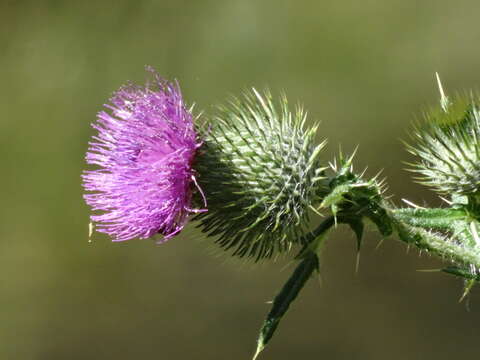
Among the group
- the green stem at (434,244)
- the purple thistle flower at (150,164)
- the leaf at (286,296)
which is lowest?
the leaf at (286,296)

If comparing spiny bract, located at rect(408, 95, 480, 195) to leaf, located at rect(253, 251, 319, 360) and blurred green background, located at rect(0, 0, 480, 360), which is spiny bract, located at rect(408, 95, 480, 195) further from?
blurred green background, located at rect(0, 0, 480, 360)

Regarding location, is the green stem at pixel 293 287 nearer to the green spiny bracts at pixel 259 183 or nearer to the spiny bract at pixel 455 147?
the green spiny bracts at pixel 259 183

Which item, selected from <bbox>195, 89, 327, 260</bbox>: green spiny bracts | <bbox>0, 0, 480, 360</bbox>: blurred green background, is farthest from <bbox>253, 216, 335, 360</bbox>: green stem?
<bbox>0, 0, 480, 360</bbox>: blurred green background

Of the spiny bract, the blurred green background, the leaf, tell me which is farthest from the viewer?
the blurred green background

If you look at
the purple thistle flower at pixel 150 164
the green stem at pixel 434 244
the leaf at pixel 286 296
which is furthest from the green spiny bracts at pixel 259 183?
the green stem at pixel 434 244

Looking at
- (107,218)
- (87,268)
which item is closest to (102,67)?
(87,268)

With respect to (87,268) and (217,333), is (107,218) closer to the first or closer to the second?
(217,333)
